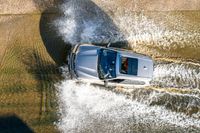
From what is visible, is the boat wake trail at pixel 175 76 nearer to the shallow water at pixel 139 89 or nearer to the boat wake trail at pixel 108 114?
the shallow water at pixel 139 89

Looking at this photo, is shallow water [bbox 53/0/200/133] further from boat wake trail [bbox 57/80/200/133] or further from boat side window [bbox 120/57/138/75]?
boat side window [bbox 120/57/138/75]

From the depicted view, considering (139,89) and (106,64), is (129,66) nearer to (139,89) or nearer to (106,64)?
(106,64)

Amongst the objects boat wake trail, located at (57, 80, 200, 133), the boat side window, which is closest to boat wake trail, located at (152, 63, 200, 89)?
boat wake trail, located at (57, 80, 200, 133)

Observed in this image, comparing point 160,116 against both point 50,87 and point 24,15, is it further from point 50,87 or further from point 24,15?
point 24,15

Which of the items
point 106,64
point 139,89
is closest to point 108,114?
point 139,89

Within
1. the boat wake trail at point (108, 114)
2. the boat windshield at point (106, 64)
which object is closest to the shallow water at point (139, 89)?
the boat wake trail at point (108, 114)
